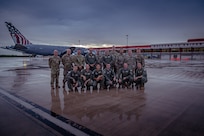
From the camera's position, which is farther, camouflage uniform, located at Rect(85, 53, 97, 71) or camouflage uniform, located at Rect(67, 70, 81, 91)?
camouflage uniform, located at Rect(85, 53, 97, 71)

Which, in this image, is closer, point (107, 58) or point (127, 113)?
point (127, 113)

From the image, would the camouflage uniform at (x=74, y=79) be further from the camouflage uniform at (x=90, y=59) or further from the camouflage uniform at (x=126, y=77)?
the camouflage uniform at (x=126, y=77)

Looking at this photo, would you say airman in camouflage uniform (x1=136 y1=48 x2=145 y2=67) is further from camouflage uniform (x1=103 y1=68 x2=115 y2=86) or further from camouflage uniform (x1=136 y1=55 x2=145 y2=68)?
camouflage uniform (x1=103 y1=68 x2=115 y2=86)

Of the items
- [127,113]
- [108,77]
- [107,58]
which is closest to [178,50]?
[107,58]

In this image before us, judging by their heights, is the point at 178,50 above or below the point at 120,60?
above

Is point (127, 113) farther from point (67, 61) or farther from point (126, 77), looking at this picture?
point (67, 61)

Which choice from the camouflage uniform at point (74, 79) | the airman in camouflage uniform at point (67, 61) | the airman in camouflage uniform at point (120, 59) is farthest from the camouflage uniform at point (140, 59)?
the airman in camouflage uniform at point (67, 61)

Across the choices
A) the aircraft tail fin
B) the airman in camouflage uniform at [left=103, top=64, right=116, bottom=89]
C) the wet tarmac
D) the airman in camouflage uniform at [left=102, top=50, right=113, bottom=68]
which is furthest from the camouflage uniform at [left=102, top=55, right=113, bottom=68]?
the aircraft tail fin

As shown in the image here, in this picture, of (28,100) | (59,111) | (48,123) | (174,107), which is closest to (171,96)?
(174,107)

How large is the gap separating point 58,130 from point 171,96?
379 cm

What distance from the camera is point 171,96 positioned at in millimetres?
4809

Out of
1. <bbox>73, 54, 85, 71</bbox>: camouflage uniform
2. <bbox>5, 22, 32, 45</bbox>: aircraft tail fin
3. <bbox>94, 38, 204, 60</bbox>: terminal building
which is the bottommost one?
<bbox>73, 54, 85, 71</bbox>: camouflage uniform

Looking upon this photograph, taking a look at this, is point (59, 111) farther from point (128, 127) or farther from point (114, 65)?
point (114, 65)

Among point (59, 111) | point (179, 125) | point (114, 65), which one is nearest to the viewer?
point (179, 125)
